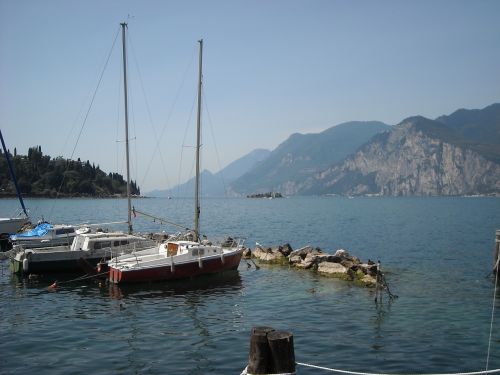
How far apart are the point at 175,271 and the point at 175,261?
2.29 ft

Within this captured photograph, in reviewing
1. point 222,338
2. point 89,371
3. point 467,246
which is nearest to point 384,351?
point 222,338

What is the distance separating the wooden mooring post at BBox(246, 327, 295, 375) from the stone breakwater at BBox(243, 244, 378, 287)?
21.1 meters

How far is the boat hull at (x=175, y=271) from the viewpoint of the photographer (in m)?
31.4

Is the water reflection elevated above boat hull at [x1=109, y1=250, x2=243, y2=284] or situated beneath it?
situated beneath

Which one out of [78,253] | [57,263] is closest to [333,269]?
[78,253]

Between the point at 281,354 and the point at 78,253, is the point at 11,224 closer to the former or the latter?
the point at 78,253

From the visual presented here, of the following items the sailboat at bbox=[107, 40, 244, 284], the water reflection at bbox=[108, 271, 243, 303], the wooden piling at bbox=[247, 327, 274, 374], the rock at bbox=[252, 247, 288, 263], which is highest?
the wooden piling at bbox=[247, 327, 274, 374]

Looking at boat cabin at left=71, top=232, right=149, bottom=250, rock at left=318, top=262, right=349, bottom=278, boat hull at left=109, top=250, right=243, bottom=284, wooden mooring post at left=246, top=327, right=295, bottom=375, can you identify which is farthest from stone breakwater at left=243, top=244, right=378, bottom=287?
wooden mooring post at left=246, top=327, right=295, bottom=375

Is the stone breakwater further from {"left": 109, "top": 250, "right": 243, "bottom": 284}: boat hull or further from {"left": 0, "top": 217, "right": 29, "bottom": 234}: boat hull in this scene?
{"left": 0, "top": 217, "right": 29, "bottom": 234}: boat hull

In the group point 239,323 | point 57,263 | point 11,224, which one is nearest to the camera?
point 239,323

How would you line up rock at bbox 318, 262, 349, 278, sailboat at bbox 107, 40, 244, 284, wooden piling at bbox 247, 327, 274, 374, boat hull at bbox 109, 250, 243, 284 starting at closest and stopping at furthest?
1. wooden piling at bbox 247, 327, 274, 374
2. boat hull at bbox 109, 250, 243, 284
3. sailboat at bbox 107, 40, 244, 284
4. rock at bbox 318, 262, 349, 278

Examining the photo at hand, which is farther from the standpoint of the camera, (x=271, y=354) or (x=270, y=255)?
(x=270, y=255)

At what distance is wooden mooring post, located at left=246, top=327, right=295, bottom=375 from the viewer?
1152 centimetres

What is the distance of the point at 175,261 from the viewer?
108ft
